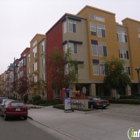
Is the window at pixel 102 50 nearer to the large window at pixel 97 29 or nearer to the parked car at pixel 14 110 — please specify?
the large window at pixel 97 29

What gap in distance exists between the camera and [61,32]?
31.9 metres

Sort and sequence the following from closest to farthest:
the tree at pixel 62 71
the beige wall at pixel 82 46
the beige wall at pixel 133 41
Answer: the tree at pixel 62 71 → the beige wall at pixel 82 46 → the beige wall at pixel 133 41

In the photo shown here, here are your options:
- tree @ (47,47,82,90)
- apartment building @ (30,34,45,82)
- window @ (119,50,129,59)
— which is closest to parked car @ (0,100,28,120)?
tree @ (47,47,82,90)

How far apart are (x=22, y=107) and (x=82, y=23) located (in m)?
22.0

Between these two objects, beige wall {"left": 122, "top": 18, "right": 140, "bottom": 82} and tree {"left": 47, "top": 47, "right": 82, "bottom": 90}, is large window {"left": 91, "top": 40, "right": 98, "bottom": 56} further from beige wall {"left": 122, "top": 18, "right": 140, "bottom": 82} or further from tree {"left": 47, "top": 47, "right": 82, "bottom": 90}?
tree {"left": 47, "top": 47, "right": 82, "bottom": 90}

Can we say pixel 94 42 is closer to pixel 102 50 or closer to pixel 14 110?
pixel 102 50

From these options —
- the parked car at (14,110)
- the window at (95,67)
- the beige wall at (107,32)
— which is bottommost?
the parked car at (14,110)

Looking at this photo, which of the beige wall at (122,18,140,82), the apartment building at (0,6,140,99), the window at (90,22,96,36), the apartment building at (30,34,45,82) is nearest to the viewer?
the apartment building at (0,6,140,99)

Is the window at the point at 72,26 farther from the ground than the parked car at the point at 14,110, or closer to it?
farther from the ground

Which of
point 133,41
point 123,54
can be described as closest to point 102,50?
point 123,54

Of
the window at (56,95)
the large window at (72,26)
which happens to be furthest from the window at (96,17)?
the window at (56,95)

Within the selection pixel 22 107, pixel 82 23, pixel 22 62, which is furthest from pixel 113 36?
pixel 22 62

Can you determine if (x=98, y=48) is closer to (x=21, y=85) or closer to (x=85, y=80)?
(x=85, y=80)

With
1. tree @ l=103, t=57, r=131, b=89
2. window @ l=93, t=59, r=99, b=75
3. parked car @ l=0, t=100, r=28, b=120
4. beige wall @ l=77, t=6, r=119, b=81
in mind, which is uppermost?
beige wall @ l=77, t=6, r=119, b=81
